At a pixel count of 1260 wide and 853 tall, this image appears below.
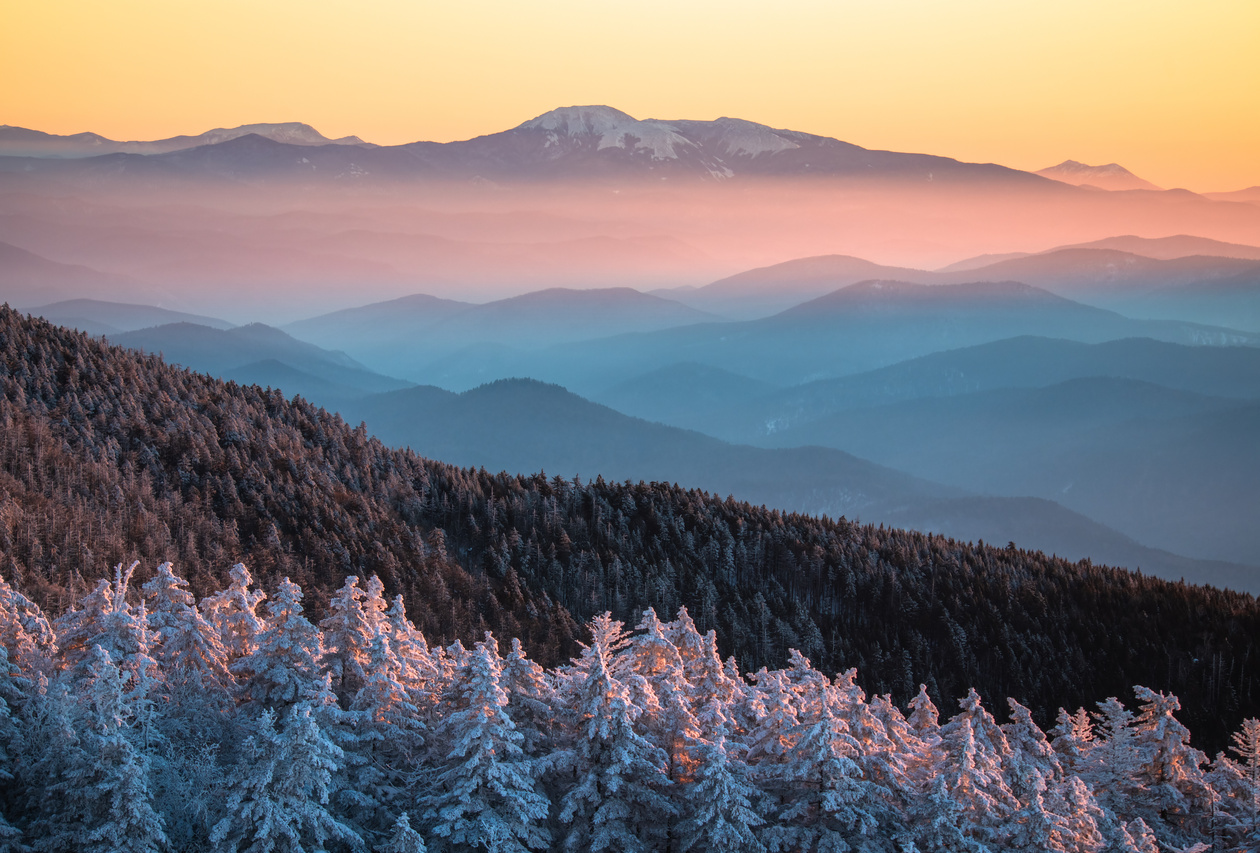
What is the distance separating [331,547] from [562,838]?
116151 millimetres

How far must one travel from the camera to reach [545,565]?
A: 177625 millimetres

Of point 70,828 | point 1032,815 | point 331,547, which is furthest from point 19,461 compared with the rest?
point 1032,815

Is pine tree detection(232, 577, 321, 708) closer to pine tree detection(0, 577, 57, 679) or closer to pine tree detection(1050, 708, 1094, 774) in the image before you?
pine tree detection(0, 577, 57, 679)

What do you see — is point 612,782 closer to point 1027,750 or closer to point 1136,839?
point 1136,839

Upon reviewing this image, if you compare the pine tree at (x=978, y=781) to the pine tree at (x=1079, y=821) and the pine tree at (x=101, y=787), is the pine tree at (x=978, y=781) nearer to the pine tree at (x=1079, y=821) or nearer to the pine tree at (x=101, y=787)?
the pine tree at (x=1079, y=821)

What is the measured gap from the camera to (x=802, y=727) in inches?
1896

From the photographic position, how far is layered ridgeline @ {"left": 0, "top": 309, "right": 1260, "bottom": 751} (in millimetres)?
148000

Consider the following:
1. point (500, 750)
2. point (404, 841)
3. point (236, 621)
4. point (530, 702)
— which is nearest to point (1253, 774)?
point (530, 702)

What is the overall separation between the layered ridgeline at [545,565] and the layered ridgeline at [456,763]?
276 ft

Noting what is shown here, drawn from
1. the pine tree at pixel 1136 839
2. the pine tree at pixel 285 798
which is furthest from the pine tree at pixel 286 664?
the pine tree at pixel 1136 839

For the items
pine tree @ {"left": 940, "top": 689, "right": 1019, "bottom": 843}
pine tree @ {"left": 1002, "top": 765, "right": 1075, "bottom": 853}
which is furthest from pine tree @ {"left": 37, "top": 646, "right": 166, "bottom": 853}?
pine tree @ {"left": 1002, "top": 765, "right": 1075, "bottom": 853}

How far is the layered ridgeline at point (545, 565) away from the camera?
14800 cm

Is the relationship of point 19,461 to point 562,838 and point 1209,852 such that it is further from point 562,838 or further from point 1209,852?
point 1209,852

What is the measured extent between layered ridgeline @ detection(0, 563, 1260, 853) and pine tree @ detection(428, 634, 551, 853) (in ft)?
0.39
